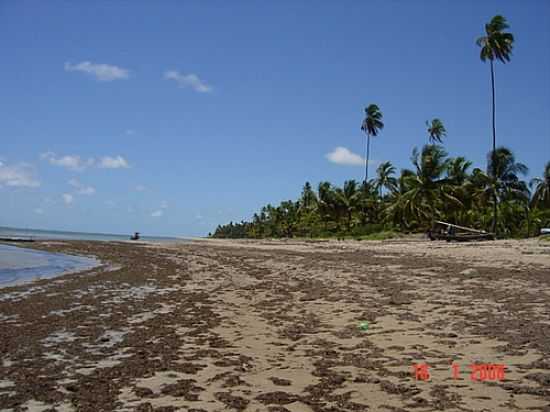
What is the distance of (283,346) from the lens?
7.96 meters

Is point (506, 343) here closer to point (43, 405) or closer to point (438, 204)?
point (43, 405)

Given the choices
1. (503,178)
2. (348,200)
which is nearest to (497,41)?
(503,178)

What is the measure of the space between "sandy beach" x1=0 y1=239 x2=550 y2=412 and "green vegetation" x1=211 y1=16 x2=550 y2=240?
35225mm

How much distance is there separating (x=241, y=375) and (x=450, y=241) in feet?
116

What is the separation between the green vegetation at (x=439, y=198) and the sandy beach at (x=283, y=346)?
35225 millimetres

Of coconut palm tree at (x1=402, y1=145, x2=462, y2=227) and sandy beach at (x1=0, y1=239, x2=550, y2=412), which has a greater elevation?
coconut palm tree at (x1=402, y1=145, x2=462, y2=227)

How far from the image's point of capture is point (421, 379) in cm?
588

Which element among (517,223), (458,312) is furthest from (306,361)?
(517,223)

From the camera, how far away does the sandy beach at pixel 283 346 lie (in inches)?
211

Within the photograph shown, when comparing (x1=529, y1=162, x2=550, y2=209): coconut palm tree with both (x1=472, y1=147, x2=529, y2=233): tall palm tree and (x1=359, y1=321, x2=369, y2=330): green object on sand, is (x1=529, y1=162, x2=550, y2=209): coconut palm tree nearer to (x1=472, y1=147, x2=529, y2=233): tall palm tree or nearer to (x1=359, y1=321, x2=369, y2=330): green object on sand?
(x1=472, y1=147, x2=529, y2=233): tall palm tree

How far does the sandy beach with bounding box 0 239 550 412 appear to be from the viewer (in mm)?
5363
